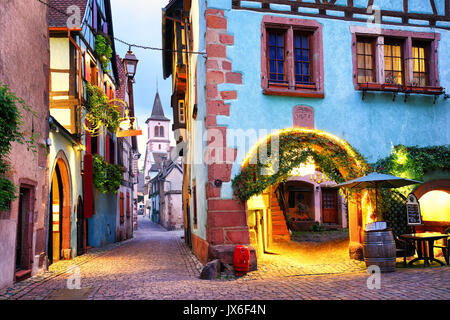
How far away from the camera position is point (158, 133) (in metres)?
A: 78.8

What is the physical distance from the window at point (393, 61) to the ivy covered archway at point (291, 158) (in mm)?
2314

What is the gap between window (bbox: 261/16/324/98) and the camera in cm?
959

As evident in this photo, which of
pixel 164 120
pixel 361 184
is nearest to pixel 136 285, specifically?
pixel 361 184

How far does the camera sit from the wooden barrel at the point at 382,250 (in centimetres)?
789

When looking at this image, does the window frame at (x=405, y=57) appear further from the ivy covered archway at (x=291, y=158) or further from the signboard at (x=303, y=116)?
the ivy covered archway at (x=291, y=158)

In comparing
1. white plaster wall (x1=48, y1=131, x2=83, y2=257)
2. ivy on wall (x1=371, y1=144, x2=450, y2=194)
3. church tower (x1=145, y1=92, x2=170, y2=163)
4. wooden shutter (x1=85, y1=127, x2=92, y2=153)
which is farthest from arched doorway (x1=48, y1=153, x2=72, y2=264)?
church tower (x1=145, y1=92, x2=170, y2=163)

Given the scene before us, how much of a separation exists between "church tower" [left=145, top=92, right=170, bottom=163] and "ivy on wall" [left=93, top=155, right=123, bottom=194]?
2349 inches

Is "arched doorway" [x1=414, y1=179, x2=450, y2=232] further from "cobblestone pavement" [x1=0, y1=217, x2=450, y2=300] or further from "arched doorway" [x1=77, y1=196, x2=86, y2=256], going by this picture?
"arched doorway" [x1=77, y1=196, x2=86, y2=256]

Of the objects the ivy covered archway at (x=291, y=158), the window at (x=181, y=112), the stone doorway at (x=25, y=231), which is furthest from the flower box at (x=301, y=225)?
the stone doorway at (x=25, y=231)

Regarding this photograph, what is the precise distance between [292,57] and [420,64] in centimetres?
356

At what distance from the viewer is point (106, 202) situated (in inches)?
710
